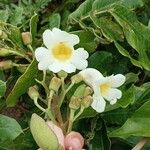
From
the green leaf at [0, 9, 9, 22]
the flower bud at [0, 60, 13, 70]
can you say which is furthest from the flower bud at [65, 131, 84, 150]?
the green leaf at [0, 9, 9, 22]

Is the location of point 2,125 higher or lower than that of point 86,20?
lower

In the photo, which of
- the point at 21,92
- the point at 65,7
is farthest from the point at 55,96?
the point at 65,7

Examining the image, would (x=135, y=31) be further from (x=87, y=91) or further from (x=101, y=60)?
(x=87, y=91)

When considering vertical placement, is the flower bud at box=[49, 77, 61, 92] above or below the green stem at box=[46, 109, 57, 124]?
above

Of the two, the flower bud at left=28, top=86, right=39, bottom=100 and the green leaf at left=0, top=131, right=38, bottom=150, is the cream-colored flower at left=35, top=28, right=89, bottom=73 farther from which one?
the green leaf at left=0, top=131, right=38, bottom=150

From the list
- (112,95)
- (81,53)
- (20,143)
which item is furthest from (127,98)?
(20,143)

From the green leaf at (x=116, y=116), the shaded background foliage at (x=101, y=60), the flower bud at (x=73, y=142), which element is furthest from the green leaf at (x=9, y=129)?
the green leaf at (x=116, y=116)

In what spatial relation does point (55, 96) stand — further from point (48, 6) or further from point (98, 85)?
point (48, 6)
